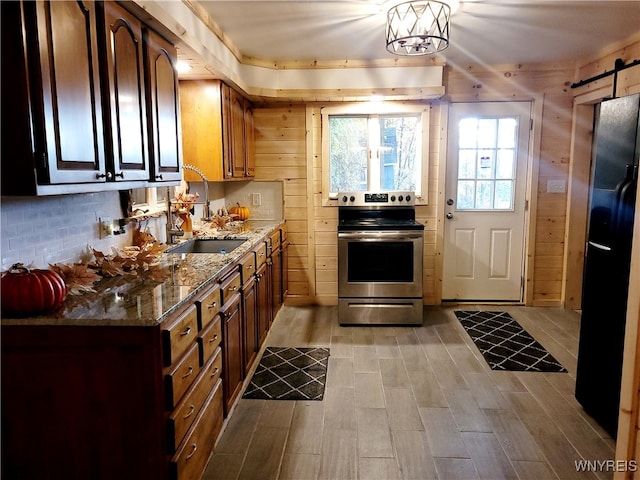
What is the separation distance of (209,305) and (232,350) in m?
0.51

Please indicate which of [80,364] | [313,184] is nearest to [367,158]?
[313,184]

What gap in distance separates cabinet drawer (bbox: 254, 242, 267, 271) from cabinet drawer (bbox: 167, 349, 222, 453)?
3.28ft

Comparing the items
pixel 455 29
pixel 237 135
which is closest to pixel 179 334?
pixel 237 135

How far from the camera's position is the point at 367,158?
431cm

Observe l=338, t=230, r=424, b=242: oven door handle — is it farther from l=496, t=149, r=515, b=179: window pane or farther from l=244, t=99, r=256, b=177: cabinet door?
l=496, t=149, r=515, b=179: window pane

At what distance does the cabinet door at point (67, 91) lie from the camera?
131 centimetres

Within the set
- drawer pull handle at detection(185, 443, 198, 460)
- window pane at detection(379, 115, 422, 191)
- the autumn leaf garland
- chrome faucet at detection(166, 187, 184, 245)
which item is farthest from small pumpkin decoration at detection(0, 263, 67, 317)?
window pane at detection(379, 115, 422, 191)

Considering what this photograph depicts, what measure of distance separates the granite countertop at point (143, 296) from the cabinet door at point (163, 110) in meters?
0.47

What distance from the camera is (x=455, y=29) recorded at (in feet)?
10.4

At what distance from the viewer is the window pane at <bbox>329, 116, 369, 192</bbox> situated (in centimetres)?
430

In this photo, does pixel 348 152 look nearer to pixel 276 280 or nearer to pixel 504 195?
pixel 276 280

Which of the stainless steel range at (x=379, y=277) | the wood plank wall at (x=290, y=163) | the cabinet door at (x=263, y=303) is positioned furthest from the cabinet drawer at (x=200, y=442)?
the wood plank wall at (x=290, y=163)

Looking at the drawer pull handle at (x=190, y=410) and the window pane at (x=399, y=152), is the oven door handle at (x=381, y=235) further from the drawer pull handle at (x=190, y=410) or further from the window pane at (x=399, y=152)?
the drawer pull handle at (x=190, y=410)

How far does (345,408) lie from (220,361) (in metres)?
0.82
